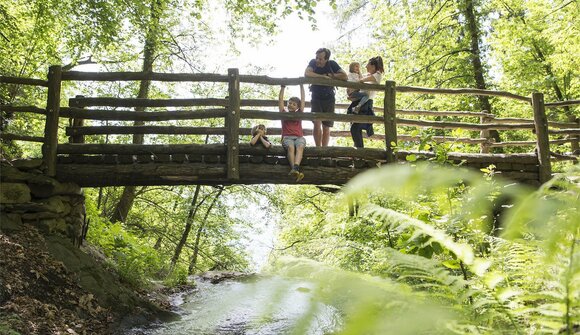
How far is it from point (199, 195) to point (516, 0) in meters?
12.4

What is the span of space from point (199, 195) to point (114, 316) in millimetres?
10514

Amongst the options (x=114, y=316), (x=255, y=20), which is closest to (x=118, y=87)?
(x=255, y=20)

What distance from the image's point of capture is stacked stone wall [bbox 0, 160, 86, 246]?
5.73 metres

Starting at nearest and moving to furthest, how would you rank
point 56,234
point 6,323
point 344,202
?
1. point 344,202
2. point 6,323
3. point 56,234

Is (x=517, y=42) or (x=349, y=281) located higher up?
(x=517, y=42)

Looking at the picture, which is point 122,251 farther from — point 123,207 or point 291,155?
point 123,207

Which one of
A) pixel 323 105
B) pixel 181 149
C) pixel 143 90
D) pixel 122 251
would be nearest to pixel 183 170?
pixel 181 149

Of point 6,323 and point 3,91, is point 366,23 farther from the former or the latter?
point 6,323

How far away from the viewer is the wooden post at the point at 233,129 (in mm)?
6051

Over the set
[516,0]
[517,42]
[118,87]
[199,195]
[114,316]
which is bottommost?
[114,316]

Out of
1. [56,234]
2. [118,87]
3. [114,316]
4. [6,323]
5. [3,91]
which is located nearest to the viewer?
[6,323]

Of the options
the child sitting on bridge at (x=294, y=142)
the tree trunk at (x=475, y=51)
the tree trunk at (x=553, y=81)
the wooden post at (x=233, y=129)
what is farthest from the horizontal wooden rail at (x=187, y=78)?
the tree trunk at (x=553, y=81)

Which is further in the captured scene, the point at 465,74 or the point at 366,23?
the point at 366,23

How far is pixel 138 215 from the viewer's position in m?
15.6
